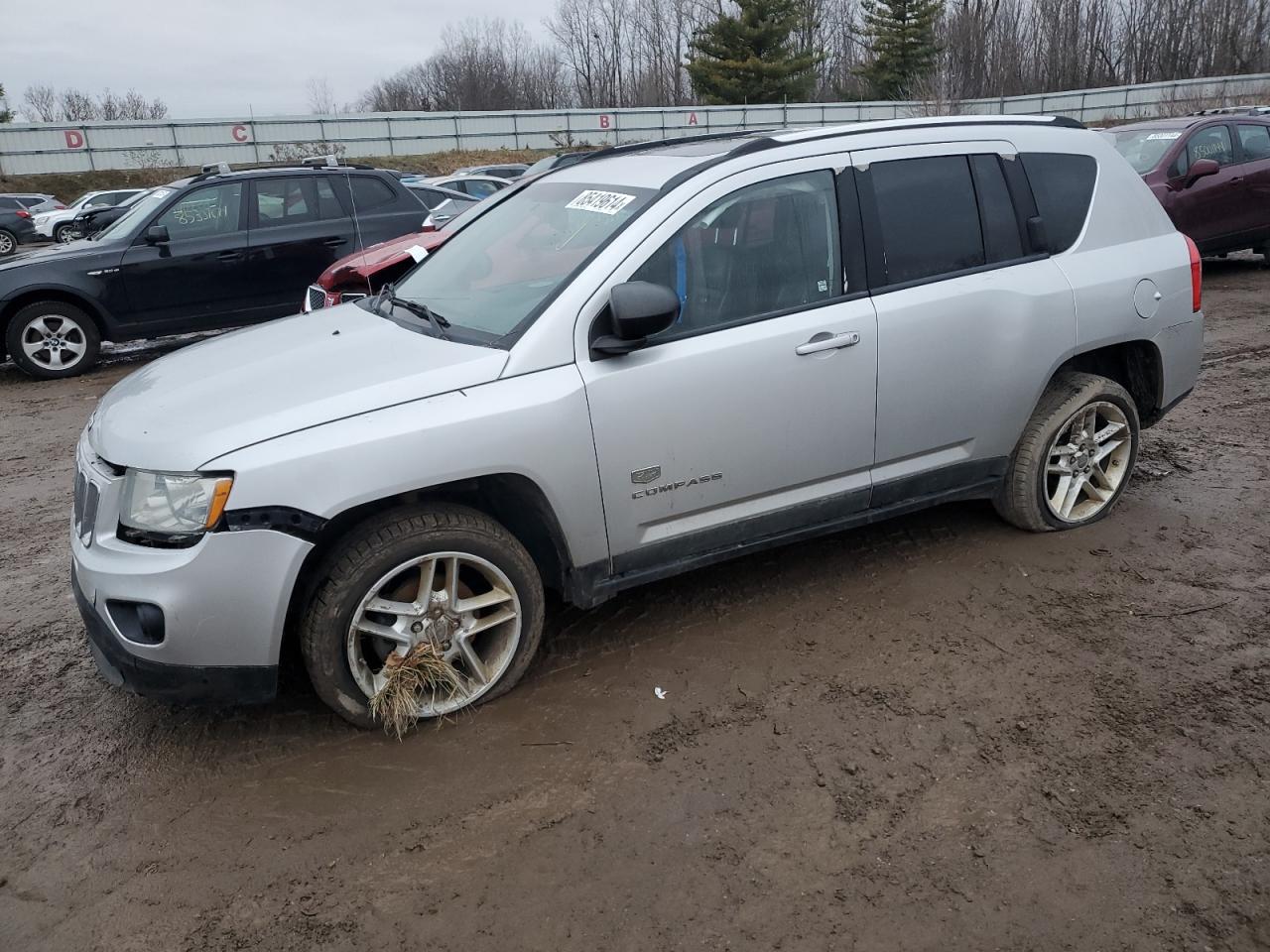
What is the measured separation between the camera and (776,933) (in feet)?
7.98

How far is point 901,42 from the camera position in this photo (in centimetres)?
5344

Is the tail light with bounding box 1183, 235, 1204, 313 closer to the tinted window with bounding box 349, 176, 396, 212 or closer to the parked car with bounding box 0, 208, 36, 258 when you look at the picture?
the tinted window with bounding box 349, 176, 396, 212

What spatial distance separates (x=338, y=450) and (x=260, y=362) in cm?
79

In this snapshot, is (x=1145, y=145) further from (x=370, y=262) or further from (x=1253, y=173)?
(x=370, y=262)

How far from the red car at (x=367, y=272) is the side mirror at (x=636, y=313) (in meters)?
4.57

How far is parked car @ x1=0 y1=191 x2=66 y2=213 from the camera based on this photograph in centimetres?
2657

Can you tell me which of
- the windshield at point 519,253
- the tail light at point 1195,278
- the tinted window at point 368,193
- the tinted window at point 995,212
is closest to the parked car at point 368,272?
the tinted window at point 368,193

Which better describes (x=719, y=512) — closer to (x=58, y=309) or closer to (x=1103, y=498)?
(x=1103, y=498)

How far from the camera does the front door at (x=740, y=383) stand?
11.2 ft

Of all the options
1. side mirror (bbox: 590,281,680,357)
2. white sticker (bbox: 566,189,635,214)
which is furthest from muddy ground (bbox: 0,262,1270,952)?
white sticker (bbox: 566,189,635,214)

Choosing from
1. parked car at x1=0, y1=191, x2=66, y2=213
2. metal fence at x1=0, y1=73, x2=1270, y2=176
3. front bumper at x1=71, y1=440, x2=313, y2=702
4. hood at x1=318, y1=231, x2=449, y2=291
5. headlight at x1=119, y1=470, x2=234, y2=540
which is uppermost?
metal fence at x1=0, y1=73, x2=1270, y2=176

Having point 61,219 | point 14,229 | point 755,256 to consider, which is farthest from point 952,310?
point 61,219

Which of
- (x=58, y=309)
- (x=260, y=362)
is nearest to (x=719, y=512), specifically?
(x=260, y=362)

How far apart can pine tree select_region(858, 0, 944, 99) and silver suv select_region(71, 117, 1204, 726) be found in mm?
53537
